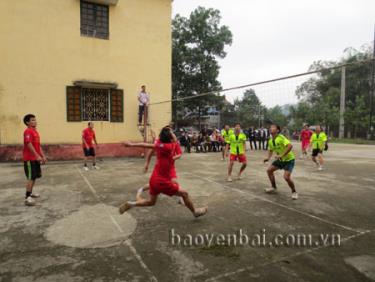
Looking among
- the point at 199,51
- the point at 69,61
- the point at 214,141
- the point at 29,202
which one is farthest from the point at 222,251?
the point at 199,51

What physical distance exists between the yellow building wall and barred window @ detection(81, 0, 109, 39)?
260mm

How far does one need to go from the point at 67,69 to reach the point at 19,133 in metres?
3.21

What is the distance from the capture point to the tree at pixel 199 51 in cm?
2827

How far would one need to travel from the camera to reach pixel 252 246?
3420 mm

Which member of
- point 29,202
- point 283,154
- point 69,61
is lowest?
point 29,202

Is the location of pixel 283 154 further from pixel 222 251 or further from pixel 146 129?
pixel 146 129

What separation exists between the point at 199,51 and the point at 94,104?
62.9 feet

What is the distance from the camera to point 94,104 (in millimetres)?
11977

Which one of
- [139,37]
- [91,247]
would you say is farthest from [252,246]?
[139,37]

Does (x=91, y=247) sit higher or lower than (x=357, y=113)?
lower

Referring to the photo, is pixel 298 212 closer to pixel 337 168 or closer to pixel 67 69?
pixel 337 168

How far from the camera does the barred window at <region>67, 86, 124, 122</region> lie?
448 inches

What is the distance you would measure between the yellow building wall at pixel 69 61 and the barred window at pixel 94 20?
0.85 feet

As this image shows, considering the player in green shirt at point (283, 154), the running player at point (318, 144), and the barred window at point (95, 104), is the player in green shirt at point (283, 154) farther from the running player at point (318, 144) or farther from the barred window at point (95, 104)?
the barred window at point (95, 104)
